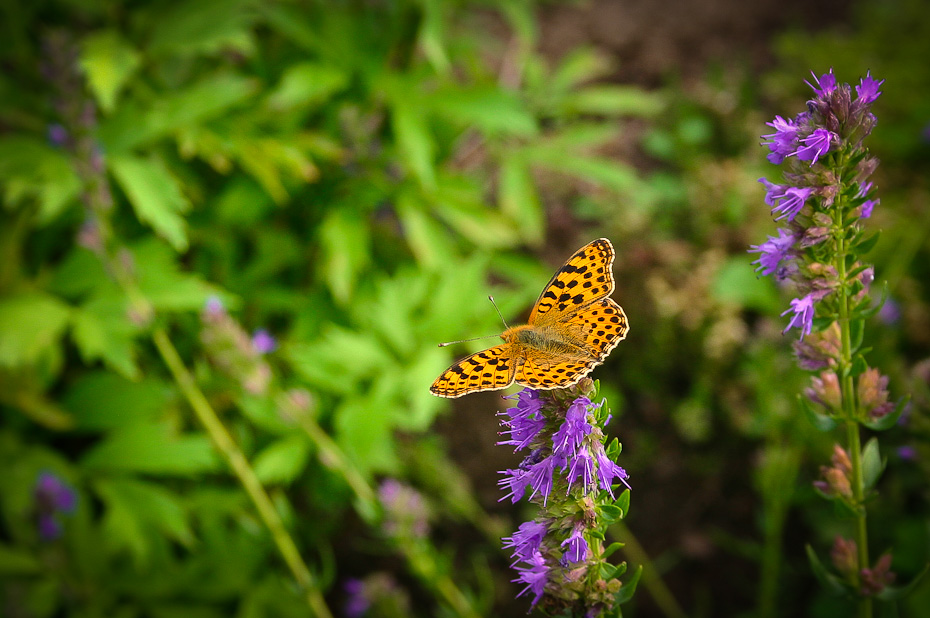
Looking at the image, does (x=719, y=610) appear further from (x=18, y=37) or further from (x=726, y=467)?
(x=18, y=37)

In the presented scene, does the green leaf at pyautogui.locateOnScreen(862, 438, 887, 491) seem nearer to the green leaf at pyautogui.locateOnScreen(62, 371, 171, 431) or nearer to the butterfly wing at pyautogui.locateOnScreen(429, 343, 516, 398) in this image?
the butterfly wing at pyautogui.locateOnScreen(429, 343, 516, 398)

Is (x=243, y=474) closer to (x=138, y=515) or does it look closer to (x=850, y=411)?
(x=138, y=515)

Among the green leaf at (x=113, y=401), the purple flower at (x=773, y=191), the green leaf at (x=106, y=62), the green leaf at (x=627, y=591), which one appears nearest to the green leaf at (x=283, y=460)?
the green leaf at (x=113, y=401)

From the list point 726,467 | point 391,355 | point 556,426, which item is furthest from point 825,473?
point 726,467

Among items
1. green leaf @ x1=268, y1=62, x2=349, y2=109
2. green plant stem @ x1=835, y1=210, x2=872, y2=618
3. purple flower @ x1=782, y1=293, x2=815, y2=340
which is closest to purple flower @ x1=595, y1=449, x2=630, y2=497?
purple flower @ x1=782, y1=293, x2=815, y2=340

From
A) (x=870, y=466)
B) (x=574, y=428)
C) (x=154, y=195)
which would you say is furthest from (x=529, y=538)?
(x=154, y=195)

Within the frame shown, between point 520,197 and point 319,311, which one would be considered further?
point 520,197
